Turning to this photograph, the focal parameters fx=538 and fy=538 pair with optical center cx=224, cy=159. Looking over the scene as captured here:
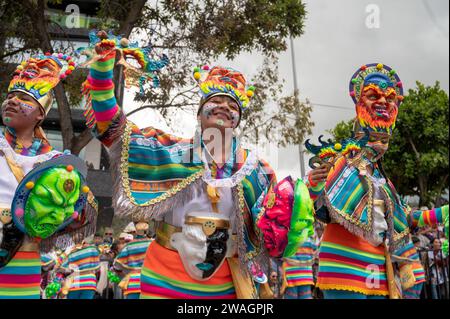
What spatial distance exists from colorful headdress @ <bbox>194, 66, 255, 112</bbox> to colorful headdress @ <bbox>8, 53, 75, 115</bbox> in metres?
1.06

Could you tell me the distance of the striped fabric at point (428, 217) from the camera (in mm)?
3908

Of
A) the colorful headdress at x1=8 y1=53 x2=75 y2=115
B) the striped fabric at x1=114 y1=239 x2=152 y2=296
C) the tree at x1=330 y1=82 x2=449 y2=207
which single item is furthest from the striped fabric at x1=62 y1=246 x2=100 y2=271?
the tree at x1=330 y1=82 x2=449 y2=207

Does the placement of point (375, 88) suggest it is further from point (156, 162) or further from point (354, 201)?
point (156, 162)

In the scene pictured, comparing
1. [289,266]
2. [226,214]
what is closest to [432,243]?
[289,266]

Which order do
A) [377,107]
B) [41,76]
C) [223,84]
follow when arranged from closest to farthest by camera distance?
1. [223,84]
2. [41,76]
3. [377,107]

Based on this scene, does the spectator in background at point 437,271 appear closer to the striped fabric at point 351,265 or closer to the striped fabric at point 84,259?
the striped fabric at point 84,259

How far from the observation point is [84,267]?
6.82 m

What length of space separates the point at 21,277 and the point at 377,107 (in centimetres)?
281

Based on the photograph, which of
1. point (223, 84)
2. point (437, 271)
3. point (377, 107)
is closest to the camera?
point (223, 84)

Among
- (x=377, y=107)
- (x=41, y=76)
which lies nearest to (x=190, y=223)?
(x=41, y=76)

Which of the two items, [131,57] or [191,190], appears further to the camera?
[131,57]

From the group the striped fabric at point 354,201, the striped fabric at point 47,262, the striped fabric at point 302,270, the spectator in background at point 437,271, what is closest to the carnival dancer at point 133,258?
the striped fabric at point 47,262

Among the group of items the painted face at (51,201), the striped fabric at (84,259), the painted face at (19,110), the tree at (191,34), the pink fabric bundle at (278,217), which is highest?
the tree at (191,34)
